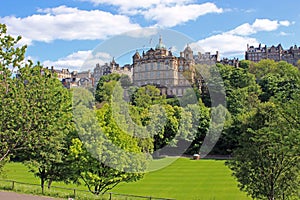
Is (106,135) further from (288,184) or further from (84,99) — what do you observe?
(288,184)

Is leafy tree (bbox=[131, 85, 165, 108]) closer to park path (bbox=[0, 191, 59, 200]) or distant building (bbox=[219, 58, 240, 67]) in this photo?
park path (bbox=[0, 191, 59, 200])

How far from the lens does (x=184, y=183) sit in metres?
37.0

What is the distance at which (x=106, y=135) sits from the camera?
2380cm

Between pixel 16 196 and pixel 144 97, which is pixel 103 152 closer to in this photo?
pixel 16 196

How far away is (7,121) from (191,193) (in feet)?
63.1

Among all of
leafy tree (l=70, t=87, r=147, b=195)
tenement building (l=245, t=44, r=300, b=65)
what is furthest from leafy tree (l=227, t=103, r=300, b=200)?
tenement building (l=245, t=44, r=300, b=65)

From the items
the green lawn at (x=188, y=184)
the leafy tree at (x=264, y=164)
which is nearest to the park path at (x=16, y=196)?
the leafy tree at (x=264, y=164)

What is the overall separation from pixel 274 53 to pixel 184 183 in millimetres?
134570

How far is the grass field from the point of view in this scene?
30984 mm

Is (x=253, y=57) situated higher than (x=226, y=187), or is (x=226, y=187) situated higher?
(x=253, y=57)

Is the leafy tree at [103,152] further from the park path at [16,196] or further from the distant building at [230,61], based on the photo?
the distant building at [230,61]

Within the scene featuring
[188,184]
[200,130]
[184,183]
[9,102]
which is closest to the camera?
[9,102]

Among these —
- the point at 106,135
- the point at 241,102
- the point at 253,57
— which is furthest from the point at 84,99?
the point at 253,57

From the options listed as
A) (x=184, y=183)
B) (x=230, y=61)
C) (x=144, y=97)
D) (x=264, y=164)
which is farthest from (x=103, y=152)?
(x=230, y=61)
